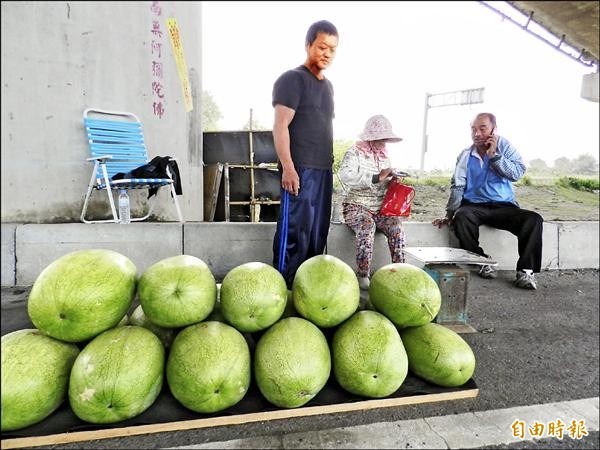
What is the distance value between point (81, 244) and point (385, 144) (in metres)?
2.84

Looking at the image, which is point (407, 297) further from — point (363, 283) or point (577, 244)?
point (577, 244)

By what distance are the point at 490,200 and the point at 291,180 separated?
268cm

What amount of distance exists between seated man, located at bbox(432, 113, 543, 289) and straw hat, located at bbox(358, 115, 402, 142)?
1304 mm

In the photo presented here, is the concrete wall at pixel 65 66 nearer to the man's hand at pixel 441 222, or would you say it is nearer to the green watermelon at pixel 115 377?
the green watermelon at pixel 115 377

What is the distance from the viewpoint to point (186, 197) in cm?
494

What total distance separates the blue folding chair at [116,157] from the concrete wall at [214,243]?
0.27 meters

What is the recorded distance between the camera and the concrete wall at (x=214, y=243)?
326 cm

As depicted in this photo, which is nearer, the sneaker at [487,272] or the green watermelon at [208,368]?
the green watermelon at [208,368]

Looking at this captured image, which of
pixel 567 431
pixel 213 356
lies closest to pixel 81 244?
pixel 213 356

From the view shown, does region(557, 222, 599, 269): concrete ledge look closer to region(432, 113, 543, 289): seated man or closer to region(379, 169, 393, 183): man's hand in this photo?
region(432, 113, 543, 289): seated man

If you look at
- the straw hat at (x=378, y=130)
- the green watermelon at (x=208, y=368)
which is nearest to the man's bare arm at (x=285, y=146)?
the straw hat at (x=378, y=130)

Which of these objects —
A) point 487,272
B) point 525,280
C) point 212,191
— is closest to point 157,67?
point 525,280

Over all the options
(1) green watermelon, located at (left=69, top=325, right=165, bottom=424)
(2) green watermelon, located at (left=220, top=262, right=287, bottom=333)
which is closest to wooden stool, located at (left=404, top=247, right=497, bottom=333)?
(2) green watermelon, located at (left=220, top=262, right=287, bottom=333)

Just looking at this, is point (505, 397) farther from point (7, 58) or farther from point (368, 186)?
point (7, 58)
